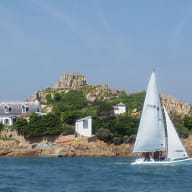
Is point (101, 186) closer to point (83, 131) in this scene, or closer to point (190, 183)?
point (190, 183)

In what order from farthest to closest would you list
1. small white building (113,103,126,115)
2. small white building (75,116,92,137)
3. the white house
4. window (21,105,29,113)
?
1. small white building (113,103,126,115)
2. window (21,105,29,113)
3. the white house
4. small white building (75,116,92,137)

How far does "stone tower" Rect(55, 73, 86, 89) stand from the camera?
123m

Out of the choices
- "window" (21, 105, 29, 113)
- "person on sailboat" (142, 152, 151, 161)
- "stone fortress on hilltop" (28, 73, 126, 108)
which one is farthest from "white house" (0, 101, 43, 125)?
"person on sailboat" (142, 152, 151, 161)

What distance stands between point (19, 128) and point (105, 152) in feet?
43.8

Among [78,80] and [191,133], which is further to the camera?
[78,80]

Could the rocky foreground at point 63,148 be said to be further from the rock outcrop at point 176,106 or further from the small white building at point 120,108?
the rock outcrop at point 176,106

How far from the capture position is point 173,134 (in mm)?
52000

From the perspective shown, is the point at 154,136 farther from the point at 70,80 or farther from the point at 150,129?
the point at 70,80

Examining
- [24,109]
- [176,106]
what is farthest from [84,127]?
[176,106]

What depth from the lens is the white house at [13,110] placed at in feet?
291

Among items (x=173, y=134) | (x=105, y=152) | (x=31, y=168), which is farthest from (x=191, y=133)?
(x=31, y=168)

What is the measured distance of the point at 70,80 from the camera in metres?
123

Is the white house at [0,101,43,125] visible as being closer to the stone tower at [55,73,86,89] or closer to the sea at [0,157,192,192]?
the stone tower at [55,73,86,89]

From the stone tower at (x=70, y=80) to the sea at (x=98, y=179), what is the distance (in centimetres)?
6999
